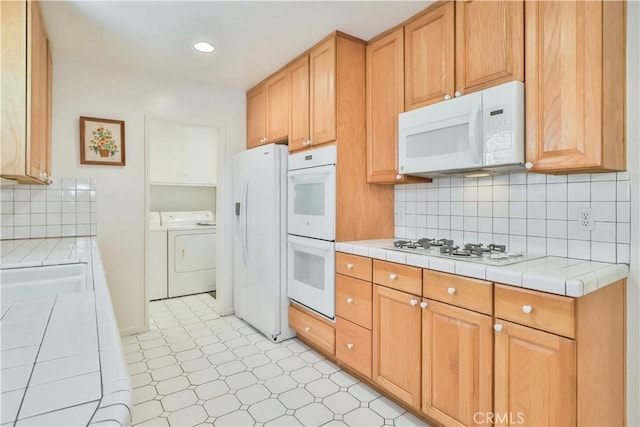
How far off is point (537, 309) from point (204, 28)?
245cm

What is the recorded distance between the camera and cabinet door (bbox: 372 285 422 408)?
1.76m

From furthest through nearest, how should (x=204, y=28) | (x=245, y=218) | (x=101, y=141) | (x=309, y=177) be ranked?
(x=245, y=218)
(x=101, y=141)
(x=309, y=177)
(x=204, y=28)

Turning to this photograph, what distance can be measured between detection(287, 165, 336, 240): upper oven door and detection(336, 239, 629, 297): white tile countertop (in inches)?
25.6

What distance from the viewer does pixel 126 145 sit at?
117 inches

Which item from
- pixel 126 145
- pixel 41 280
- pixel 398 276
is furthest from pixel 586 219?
pixel 126 145

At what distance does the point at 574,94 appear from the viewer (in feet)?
4.72

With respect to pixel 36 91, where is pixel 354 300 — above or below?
below

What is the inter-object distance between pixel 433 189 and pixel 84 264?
6.91ft

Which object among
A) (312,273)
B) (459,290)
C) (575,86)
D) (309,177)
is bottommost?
(312,273)

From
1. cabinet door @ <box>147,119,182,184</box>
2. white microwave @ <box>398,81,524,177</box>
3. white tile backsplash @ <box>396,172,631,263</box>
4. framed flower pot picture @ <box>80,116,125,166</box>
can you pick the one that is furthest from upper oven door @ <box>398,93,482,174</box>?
cabinet door @ <box>147,119,182,184</box>

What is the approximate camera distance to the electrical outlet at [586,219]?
1646 millimetres

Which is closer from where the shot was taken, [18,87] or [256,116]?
[18,87]

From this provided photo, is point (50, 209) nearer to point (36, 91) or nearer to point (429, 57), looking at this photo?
point (36, 91)

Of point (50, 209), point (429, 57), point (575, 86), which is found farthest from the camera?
point (50, 209)
